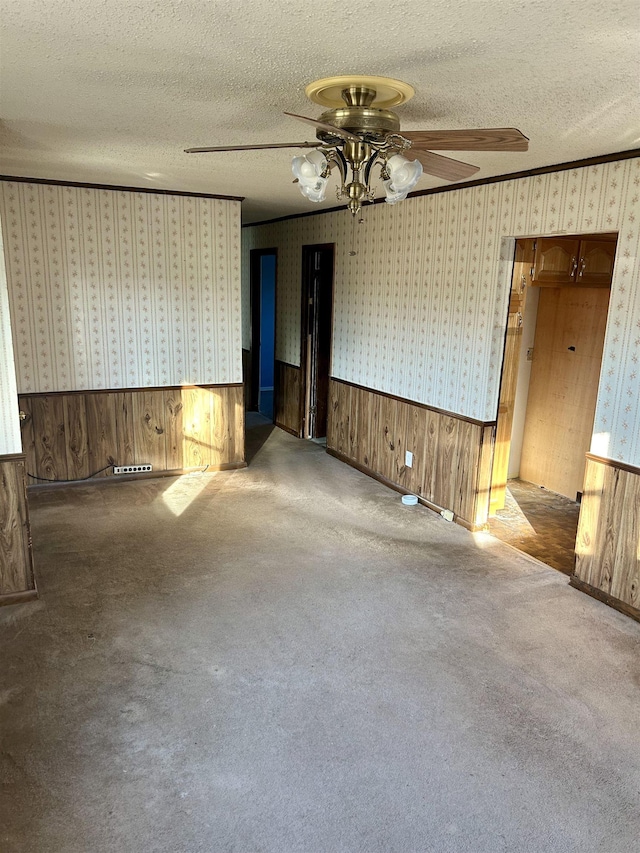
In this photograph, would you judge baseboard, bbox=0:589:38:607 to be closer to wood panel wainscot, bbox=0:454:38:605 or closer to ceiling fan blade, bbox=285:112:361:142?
wood panel wainscot, bbox=0:454:38:605

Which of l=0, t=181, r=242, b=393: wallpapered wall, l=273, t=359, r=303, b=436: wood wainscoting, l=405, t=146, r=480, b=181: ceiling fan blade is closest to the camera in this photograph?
l=405, t=146, r=480, b=181: ceiling fan blade

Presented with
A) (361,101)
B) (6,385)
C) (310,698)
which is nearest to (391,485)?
(310,698)

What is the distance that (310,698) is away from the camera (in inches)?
108

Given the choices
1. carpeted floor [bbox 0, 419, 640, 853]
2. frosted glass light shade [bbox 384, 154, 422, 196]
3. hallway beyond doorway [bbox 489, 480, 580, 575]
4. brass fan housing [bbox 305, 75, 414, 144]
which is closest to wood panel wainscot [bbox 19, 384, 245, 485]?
carpeted floor [bbox 0, 419, 640, 853]

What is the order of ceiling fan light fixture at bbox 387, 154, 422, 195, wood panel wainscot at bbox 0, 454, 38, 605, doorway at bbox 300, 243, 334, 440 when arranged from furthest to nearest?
doorway at bbox 300, 243, 334, 440 < wood panel wainscot at bbox 0, 454, 38, 605 < ceiling fan light fixture at bbox 387, 154, 422, 195

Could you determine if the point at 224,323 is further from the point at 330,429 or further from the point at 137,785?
the point at 137,785

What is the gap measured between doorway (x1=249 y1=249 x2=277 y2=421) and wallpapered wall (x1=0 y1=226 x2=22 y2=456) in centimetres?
490

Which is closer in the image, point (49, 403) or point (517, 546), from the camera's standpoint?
point (517, 546)

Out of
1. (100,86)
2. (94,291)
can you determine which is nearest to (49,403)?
(94,291)

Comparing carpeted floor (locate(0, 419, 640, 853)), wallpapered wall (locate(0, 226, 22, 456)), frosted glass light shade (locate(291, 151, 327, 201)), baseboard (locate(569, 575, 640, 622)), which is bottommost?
carpeted floor (locate(0, 419, 640, 853))

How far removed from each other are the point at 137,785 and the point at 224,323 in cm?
413

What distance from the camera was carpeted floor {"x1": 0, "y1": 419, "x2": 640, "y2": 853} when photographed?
215 centimetres

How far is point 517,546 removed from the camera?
174 inches

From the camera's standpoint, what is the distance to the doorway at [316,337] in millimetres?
6844
